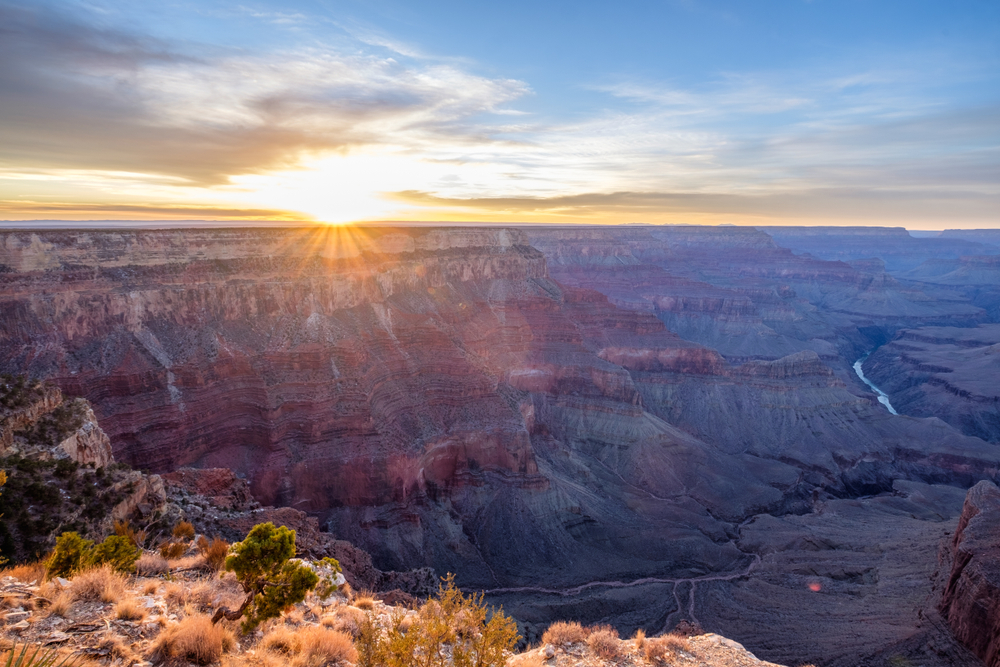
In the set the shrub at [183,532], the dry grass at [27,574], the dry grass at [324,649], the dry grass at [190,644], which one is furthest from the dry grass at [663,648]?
the shrub at [183,532]

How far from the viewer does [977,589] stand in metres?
25.7

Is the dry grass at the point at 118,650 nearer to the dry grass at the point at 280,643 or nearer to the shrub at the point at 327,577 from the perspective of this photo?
the dry grass at the point at 280,643

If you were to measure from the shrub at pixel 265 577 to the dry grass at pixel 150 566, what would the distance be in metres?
4.61

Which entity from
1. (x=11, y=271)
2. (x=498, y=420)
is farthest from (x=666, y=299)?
(x=11, y=271)

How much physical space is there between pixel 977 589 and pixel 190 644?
33.7 metres

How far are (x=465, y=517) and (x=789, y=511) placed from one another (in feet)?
120

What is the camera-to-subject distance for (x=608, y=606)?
36.4 metres

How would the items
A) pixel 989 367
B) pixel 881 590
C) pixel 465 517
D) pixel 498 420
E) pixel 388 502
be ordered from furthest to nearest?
pixel 989 367, pixel 498 420, pixel 465 517, pixel 388 502, pixel 881 590

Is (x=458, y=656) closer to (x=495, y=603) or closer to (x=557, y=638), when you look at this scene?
(x=557, y=638)

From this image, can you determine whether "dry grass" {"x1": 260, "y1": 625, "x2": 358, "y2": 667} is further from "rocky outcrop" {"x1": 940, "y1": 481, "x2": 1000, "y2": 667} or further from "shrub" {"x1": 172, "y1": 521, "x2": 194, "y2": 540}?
"rocky outcrop" {"x1": 940, "y1": 481, "x2": 1000, "y2": 667}

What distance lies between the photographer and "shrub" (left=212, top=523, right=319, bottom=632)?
37.6 feet

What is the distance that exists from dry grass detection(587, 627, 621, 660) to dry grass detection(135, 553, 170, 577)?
12718 mm

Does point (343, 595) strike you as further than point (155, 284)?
No

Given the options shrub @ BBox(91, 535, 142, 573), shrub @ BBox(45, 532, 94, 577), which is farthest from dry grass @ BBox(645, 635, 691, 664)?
shrub @ BBox(45, 532, 94, 577)
